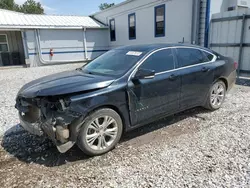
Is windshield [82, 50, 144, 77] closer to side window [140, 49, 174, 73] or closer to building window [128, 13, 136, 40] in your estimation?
side window [140, 49, 174, 73]

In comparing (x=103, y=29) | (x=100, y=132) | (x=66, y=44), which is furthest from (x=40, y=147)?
(x=103, y=29)

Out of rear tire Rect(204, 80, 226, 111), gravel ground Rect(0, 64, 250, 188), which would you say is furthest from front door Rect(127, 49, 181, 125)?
rear tire Rect(204, 80, 226, 111)

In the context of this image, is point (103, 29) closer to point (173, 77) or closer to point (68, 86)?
point (173, 77)

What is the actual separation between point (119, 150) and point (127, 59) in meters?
1.55

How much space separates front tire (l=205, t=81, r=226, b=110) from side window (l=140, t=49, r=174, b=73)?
4.34 ft

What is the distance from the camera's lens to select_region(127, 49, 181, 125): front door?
3324 millimetres

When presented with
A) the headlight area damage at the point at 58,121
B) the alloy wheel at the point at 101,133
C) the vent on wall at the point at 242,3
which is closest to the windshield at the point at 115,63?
the alloy wheel at the point at 101,133

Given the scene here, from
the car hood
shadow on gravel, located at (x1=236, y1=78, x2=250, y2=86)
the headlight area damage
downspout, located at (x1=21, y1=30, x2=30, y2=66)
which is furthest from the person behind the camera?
downspout, located at (x1=21, y1=30, x2=30, y2=66)

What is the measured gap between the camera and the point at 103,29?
18.2 metres

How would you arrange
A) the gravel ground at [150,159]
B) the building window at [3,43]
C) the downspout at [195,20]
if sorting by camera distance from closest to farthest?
the gravel ground at [150,159], the downspout at [195,20], the building window at [3,43]

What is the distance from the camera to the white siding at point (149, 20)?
10508 mm

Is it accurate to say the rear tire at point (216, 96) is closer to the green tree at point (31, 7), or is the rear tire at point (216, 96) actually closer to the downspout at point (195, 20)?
the downspout at point (195, 20)

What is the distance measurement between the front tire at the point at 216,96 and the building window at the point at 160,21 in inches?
312

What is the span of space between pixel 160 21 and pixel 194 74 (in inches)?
355
